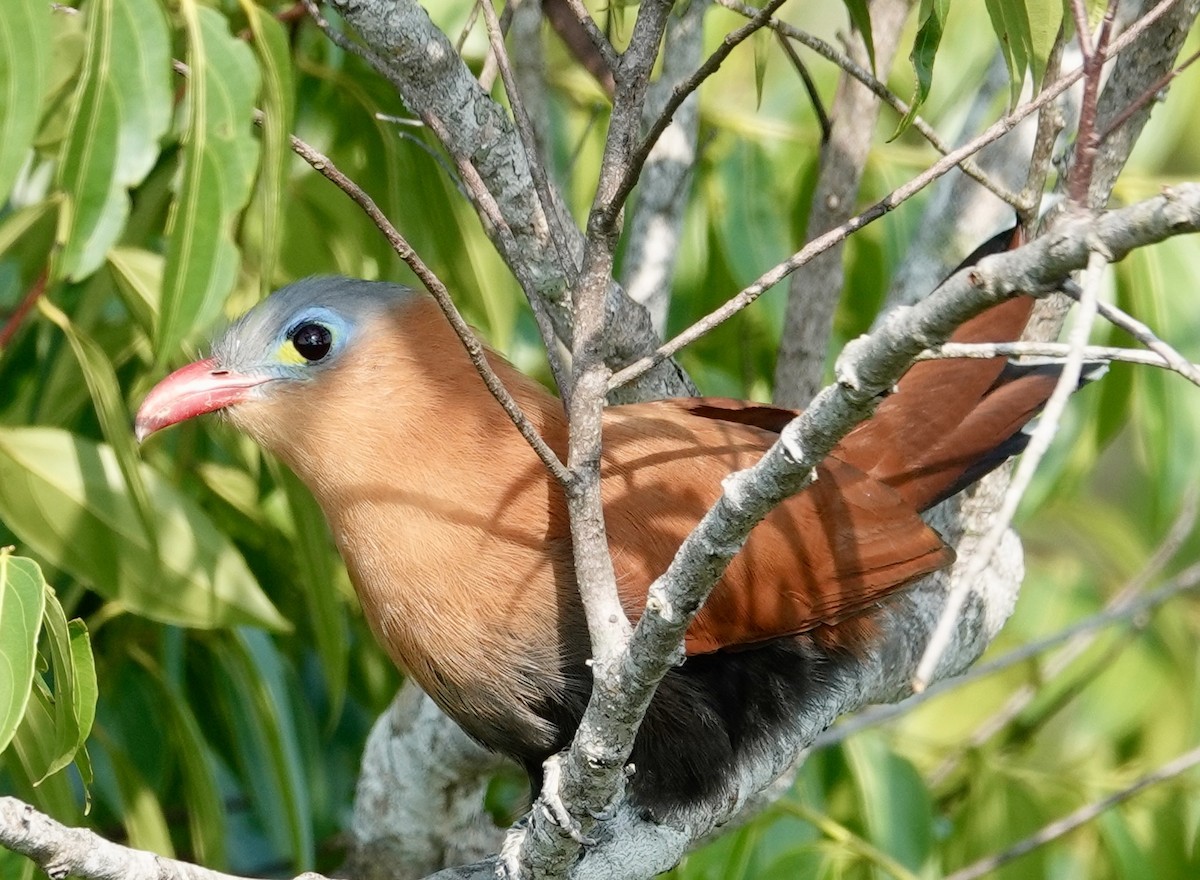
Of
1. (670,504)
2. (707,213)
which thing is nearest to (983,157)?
(707,213)

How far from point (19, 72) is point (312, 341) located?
0.83 metres

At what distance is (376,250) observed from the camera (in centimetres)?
308

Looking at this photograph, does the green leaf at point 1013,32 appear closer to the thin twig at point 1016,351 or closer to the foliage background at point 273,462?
the thin twig at point 1016,351

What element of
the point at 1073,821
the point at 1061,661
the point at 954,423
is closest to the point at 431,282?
the point at 954,423

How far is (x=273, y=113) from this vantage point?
2115 mm

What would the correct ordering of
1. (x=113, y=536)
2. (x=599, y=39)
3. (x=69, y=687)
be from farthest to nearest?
(x=113, y=536) < (x=599, y=39) < (x=69, y=687)

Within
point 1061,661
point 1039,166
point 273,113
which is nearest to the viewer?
point 273,113

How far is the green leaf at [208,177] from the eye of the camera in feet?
6.20

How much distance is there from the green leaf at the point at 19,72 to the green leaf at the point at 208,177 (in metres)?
0.20

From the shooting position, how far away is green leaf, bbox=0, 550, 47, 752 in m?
1.60

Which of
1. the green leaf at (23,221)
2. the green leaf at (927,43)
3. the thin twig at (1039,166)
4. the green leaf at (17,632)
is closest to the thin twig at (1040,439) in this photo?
the green leaf at (927,43)

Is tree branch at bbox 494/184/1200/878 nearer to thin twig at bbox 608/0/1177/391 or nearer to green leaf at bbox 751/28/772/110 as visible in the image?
thin twig at bbox 608/0/1177/391

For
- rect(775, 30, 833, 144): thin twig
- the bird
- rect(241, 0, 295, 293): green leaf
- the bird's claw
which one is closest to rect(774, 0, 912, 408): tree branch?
rect(775, 30, 833, 144): thin twig

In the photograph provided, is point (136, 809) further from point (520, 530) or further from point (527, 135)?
point (527, 135)
